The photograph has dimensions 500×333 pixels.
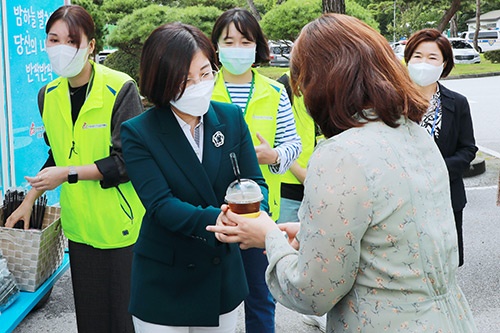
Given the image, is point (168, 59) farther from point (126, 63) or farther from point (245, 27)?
point (126, 63)

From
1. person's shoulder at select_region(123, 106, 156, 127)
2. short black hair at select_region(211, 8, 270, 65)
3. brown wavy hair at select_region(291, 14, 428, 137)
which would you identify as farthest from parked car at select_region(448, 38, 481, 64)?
brown wavy hair at select_region(291, 14, 428, 137)

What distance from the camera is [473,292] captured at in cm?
475

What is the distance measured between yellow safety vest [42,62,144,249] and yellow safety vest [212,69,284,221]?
668 mm

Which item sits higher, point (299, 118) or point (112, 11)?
point (112, 11)

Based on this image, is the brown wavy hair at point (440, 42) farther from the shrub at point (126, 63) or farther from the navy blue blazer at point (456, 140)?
the shrub at point (126, 63)

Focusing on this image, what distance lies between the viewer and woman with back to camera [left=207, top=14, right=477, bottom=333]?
160 centimetres

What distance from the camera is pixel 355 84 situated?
5.57 ft

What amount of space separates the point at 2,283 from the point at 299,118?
1.92 metres

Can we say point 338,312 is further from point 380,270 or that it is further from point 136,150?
point 136,150

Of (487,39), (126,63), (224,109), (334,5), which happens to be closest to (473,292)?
(224,109)

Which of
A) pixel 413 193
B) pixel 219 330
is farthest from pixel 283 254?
pixel 219 330

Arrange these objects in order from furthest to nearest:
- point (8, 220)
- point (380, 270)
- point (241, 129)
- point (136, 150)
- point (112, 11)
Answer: point (112, 11), point (8, 220), point (241, 129), point (136, 150), point (380, 270)

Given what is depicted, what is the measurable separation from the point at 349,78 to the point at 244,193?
1.97 feet

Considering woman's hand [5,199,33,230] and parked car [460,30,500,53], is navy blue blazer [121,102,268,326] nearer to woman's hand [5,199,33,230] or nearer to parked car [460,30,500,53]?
woman's hand [5,199,33,230]
